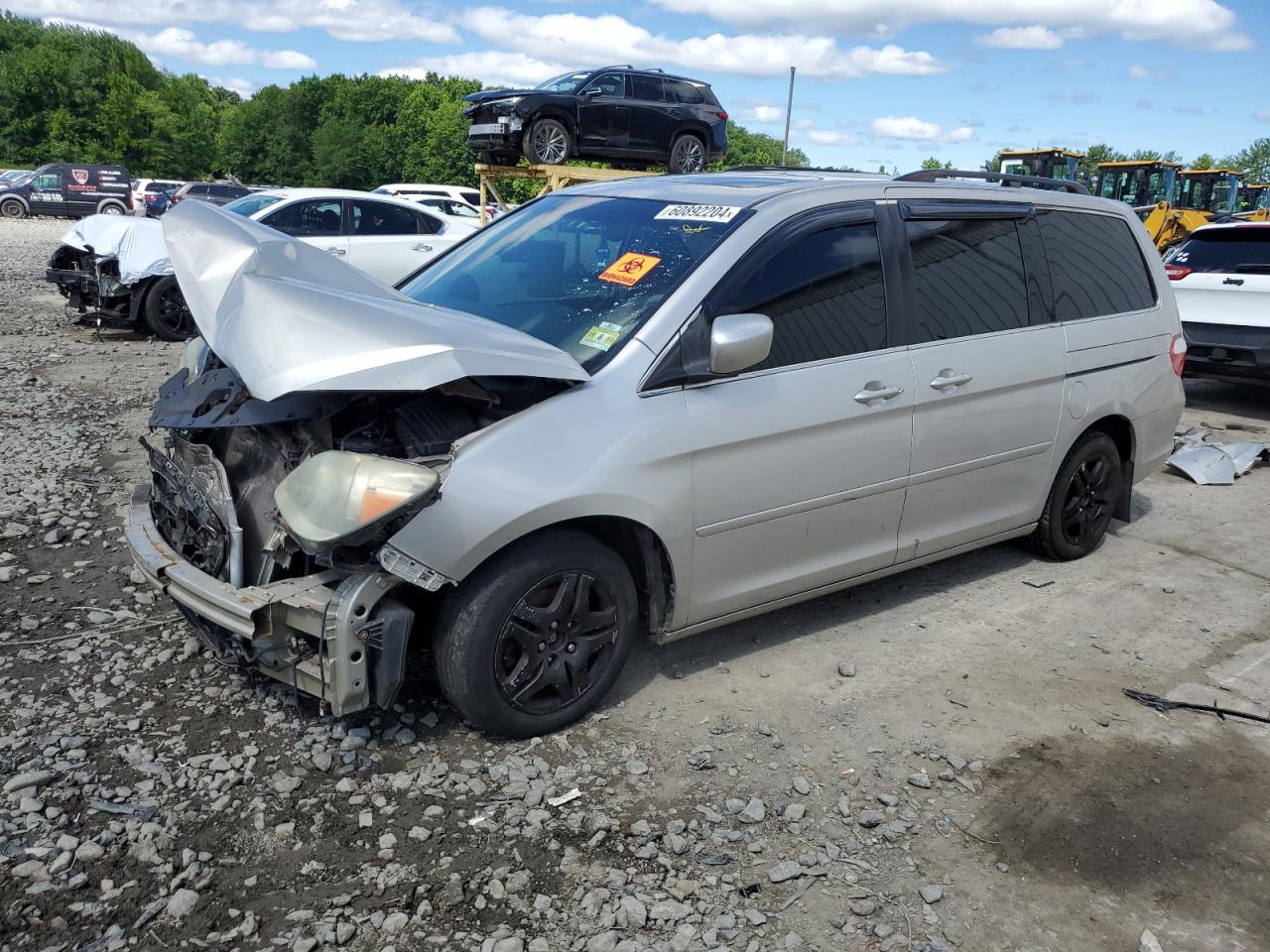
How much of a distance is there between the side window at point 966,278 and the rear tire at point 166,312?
891 cm

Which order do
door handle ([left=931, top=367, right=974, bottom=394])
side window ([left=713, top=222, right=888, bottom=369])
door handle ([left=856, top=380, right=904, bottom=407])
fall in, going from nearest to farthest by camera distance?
side window ([left=713, top=222, right=888, bottom=369]) < door handle ([left=856, top=380, right=904, bottom=407]) < door handle ([left=931, top=367, right=974, bottom=394])

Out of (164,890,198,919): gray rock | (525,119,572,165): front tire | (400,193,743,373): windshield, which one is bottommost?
(164,890,198,919): gray rock

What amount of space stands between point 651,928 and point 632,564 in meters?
1.36

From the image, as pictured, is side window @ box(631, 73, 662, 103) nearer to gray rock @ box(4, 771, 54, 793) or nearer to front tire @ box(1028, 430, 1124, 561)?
front tire @ box(1028, 430, 1124, 561)

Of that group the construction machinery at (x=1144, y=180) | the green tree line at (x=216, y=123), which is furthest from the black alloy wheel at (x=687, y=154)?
the green tree line at (x=216, y=123)

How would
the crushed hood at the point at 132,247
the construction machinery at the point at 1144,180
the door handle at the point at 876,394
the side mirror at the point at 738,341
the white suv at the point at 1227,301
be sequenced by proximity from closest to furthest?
1. the side mirror at the point at 738,341
2. the door handle at the point at 876,394
3. the white suv at the point at 1227,301
4. the crushed hood at the point at 132,247
5. the construction machinery at the point at 1144,180

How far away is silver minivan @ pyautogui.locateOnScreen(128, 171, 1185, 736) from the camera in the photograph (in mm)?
3100

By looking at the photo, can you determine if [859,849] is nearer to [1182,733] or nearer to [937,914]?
[937,914]

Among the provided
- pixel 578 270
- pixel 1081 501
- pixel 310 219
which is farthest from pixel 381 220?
pixel 1081 501

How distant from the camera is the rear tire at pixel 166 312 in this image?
1096 centimetres

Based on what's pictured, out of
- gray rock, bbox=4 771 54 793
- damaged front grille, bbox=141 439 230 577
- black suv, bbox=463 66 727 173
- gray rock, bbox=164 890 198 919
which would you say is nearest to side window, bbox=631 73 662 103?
black suv, bbox=463 66 727 173

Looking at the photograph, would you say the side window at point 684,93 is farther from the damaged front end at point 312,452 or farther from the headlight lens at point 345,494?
the headlight lens at point 345,494

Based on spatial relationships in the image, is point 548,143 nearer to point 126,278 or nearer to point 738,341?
point 126,278

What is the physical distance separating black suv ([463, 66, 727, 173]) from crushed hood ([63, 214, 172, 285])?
15.5 ft
